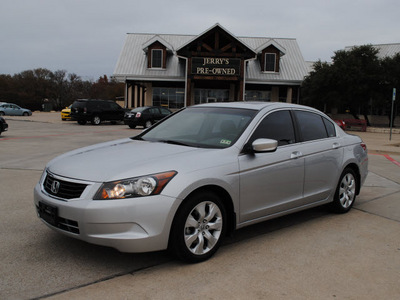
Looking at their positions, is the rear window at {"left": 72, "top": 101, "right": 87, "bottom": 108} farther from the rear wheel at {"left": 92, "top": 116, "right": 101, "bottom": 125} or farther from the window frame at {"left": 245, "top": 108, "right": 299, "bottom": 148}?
the window frame at {"left": 245, "top": 108, "right": 299, "bottom": 148}

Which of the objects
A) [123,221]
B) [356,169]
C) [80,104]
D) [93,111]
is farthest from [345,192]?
[80,104]

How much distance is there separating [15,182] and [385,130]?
Answer: 28.3m

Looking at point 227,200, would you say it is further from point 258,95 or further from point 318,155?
point 258,95

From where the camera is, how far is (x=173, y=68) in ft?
110

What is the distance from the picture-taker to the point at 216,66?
99.1 feet

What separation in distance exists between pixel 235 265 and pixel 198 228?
497mm

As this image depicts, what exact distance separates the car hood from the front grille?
0.07 m

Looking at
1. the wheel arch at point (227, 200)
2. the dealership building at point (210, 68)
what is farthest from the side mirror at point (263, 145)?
the dealership building at point (210, 68)

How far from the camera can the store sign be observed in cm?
3005

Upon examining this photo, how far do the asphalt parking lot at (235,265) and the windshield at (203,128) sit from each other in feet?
3.79

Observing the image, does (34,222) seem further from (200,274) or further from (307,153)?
(307,153)

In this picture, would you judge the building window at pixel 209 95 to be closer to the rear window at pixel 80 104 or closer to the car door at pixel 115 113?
the car door at pixel 115 113

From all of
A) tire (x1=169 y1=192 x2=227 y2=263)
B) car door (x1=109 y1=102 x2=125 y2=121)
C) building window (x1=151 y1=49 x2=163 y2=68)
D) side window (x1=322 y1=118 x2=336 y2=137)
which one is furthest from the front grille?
building window (x1=151 y1=49 x2=163 y2=68)

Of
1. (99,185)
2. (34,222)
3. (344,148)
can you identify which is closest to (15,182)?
(34,222)
